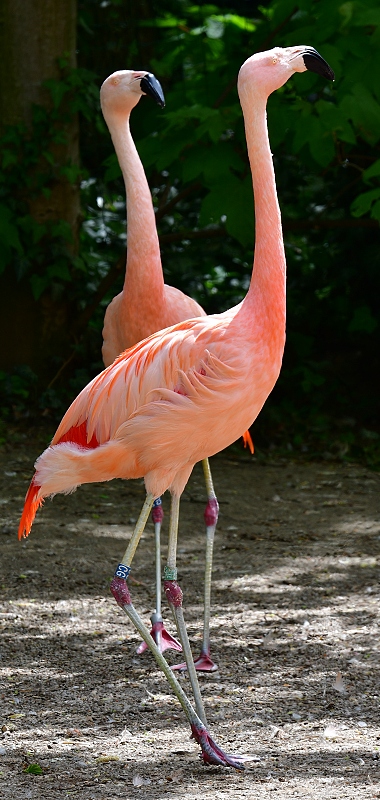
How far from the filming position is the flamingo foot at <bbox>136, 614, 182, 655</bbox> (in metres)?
4.39

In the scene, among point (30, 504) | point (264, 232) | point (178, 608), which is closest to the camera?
point (264, 232)

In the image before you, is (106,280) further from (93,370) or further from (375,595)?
(375,595)

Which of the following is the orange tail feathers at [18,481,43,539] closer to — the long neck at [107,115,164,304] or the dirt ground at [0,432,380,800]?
the dirt ground at [0,432,380,800]

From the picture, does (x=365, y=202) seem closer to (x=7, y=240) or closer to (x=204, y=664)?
(x=7, y=240)

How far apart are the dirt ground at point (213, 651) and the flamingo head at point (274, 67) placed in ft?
7.54

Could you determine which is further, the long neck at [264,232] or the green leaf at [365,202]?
the green leaf at [365,202]

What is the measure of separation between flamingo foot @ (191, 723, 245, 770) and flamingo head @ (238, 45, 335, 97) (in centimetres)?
220

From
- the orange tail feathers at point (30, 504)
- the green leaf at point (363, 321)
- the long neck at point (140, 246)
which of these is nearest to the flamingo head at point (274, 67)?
the long neck at point (140, 246)

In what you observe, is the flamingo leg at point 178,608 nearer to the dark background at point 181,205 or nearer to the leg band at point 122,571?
the leg band at point 122,571

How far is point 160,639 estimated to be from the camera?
4.42 metres

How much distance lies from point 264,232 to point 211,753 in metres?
1.77

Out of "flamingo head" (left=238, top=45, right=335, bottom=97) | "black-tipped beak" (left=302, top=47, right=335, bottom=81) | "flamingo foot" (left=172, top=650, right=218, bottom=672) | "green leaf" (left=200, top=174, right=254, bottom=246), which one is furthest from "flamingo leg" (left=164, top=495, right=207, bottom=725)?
"green leaf" (left=200, top=174, right=254, bottom=246)

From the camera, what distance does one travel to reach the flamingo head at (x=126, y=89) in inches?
185

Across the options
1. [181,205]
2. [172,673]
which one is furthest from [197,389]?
[181,205]
